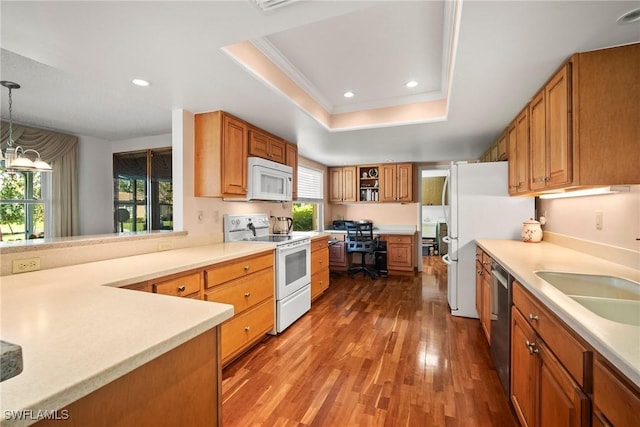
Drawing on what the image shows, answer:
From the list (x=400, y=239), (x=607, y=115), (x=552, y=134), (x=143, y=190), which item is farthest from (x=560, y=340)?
(x=143, y=190)

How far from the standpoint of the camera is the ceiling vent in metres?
1.26

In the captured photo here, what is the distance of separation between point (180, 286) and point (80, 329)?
981 millimetres

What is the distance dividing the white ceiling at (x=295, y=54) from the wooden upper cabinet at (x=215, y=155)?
121 mm

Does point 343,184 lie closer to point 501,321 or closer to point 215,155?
point 215,155

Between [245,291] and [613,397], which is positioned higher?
[613,397]

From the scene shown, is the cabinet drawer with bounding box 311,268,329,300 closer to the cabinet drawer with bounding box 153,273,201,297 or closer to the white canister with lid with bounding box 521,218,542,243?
the cabinet drawer with bounding box 153,273,201,297

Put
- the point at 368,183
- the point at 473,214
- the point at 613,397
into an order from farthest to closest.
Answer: the point at 368,183 < the point at 473,214 < the point at 613,397

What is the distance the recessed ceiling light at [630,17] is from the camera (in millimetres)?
1259

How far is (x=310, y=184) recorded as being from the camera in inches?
213

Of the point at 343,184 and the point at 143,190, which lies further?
the point at 343,184

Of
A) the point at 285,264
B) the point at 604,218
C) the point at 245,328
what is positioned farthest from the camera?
the point at 285,264

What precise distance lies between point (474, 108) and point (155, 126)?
12.0 ft

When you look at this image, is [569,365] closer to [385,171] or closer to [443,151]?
[443,151]

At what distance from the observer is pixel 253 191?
2.95 m
